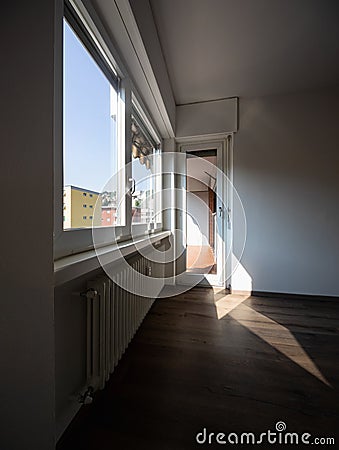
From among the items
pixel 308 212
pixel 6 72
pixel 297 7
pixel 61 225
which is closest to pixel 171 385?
pixel 61 225

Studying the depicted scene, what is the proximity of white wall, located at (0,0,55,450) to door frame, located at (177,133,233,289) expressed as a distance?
2730 mm

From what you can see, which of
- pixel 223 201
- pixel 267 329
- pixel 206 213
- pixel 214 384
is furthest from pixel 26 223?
pixel 206 213

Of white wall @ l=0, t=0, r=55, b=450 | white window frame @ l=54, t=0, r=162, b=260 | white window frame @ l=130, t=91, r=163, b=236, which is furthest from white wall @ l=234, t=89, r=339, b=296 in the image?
white wall @ l=0, t=0, r=55, b=450

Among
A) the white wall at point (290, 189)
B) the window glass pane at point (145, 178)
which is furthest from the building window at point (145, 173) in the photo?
the white wall at point (290, 189)

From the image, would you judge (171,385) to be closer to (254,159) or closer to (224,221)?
(224,221)

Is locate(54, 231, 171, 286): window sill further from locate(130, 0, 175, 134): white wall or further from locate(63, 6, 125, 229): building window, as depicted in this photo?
locate(130, 0, 175, 134): white wall

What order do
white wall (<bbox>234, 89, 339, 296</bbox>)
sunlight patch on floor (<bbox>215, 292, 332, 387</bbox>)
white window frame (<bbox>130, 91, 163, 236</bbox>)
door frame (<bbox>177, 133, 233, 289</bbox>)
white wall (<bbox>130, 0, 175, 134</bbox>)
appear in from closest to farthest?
white wall (<bbox>130, 0, 175, 134</bbox>)
sunlight patch on floor (<bbox>215, 292, 332, 387</bbox>)
white window frame (<bbox>130, 91, 163, 236</bbox>)
white wall (<bbox>234, 89, 339, 296</bbox>)
door frame (<bbox>177, 133, 233, 289</bbox>)

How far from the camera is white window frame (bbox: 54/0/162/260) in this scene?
0.90 metres

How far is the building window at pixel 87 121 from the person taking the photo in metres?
1.04

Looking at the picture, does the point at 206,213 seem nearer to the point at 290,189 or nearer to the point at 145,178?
the point at 290,189

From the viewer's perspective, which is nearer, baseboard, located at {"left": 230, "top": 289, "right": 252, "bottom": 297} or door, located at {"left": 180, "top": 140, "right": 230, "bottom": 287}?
baseboard, located at {"left": 230, "top": 289, "right": 252, "bottom": 297}

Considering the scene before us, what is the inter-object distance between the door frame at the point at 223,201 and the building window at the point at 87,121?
6.10 ft

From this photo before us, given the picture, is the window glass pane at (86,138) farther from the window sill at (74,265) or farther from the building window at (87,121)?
the window sill at (74,265)

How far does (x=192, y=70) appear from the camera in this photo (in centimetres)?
243
